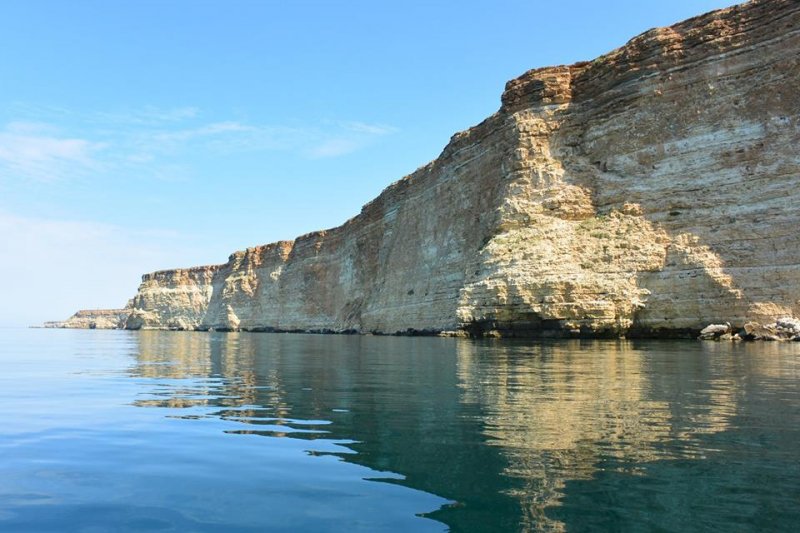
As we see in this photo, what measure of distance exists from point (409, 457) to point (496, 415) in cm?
262

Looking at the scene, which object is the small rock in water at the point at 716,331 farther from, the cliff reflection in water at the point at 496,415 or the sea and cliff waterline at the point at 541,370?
the cliff reflection in water at the point at 496,415

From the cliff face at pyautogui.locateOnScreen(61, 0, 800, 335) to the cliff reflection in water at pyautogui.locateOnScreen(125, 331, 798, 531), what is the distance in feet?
53.6

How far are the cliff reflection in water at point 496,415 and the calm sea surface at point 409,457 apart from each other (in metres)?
0.04

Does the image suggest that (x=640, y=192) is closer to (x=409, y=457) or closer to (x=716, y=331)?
(x=716, y=331)

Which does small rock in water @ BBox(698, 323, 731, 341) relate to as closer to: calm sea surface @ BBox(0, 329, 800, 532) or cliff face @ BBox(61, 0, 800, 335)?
cliff face @ BBox(61, 0, 800, 335)

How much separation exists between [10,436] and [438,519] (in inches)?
234

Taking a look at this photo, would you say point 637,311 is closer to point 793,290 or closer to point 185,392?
point 793,290

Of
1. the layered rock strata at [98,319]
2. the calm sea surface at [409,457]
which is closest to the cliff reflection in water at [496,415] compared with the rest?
the calm sea surface at [409,457]

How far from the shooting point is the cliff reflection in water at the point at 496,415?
504 cm

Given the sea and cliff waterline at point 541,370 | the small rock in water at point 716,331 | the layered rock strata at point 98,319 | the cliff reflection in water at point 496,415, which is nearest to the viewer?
the sea and cliff waterline at point 541,370

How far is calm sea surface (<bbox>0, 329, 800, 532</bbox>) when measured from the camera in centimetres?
427

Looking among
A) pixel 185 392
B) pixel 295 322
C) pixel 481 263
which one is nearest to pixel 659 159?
pixel 481 263

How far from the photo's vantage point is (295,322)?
88.6 meters

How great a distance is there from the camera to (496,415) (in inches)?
327
